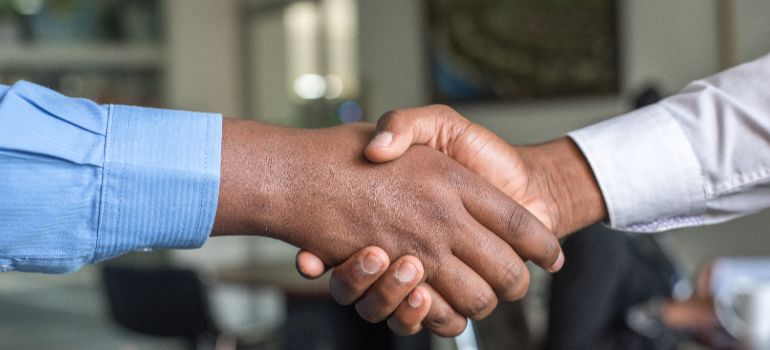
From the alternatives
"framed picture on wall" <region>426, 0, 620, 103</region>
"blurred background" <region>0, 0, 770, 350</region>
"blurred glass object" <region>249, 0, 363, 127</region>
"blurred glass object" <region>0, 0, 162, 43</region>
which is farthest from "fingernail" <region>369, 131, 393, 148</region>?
"blurred glass object" <region>0, 0, 162, 43</region>

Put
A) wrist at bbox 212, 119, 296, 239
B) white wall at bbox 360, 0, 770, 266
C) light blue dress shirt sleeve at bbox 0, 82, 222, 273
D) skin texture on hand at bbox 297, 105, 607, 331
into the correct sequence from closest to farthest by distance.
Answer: light blue dress shirt sleeve at bbox 0, 82, 222, 273, wrist at bbox 212, 119, 296, 239, skin texture on hand at bbox 297, 105, 607, 331, white wall at bbox 360, 0, 770, 266

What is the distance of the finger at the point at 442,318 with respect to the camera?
1.60 metres

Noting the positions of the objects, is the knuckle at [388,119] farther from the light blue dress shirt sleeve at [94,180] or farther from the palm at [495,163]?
the light blue dress shirt sleeve at [94,180]

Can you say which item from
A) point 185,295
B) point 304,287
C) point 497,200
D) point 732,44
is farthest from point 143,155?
point 732,44

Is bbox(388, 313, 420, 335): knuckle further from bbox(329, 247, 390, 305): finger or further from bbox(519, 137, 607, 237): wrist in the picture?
bbox(519, 137, 607, 237): wrist

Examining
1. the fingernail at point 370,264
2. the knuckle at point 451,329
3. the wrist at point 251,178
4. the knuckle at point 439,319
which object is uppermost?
the wrist at point 251,178

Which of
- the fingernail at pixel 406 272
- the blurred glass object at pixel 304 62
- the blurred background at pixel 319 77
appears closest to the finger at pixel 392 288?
the fingernail at pixel 406 272

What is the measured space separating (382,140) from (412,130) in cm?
9

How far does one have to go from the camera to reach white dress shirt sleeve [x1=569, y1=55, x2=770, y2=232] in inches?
64.1

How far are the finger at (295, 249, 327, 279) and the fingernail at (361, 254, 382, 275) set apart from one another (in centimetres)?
8

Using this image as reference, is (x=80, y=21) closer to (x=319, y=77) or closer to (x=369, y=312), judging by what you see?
(x=319, y=77)

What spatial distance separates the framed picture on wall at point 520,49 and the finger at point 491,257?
11.0 ft

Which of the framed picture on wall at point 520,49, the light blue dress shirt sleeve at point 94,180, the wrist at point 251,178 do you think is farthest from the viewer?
the framed picture on wall at point 520,49

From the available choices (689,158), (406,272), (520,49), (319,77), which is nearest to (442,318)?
(406,272)
